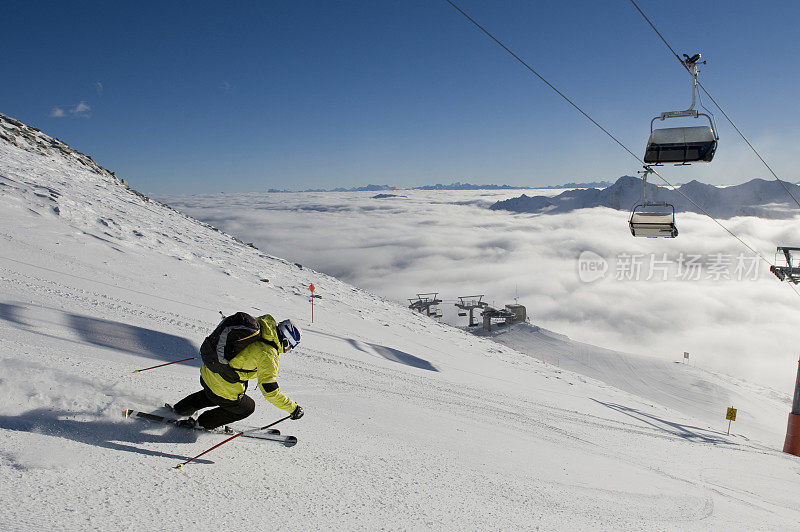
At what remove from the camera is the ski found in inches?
153

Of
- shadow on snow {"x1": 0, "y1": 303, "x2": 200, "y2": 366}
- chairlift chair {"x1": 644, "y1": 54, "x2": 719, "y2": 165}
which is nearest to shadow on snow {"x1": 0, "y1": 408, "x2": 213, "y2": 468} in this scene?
shadow on snow {"x1": 0, "y1": 303, "x2": 200, "y2": 366}

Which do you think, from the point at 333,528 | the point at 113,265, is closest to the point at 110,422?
the point at 333,528

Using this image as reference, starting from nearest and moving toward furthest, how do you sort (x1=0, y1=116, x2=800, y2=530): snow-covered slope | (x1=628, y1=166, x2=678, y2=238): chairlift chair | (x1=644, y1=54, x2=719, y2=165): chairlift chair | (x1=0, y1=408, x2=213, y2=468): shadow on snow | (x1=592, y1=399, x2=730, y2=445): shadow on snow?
(x1=0, y1=116, x2=800, y2=530): snow-covered slope → (x1=0, y1=408, x2=213, y2=468): shadow on snow → (x1=644, y1=54, x2=719, y2=165): chairlift chair → (x1=592, y1=399, x2=730, y2=445): shadow on snow → (x1=628, y1=166, x2=678, y2=238): chairlift chair

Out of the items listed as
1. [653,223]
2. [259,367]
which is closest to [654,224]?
[653,223]

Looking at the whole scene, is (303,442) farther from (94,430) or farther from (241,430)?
(94,430)

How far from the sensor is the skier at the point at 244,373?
375 centimetres

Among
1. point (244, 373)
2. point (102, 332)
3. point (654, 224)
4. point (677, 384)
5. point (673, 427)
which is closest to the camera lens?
point (244, 373)

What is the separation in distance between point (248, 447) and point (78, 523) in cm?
152

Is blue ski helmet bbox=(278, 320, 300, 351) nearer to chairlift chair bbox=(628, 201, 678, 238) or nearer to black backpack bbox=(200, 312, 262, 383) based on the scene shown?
black backpack bbox=(200, 312, 262, 383)

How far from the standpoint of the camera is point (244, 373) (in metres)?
3.83

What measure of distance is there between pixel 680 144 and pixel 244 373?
36.3ft

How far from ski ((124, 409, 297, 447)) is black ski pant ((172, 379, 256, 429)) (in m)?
0.12

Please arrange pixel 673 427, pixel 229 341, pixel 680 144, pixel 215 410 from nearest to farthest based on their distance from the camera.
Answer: pixel 229 341 < pixel 215 410 < pixel 680 144 < pixel 673 427

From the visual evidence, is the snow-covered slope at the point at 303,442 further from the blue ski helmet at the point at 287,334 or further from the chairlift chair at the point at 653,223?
the chairlift chair at the point at 653,223
